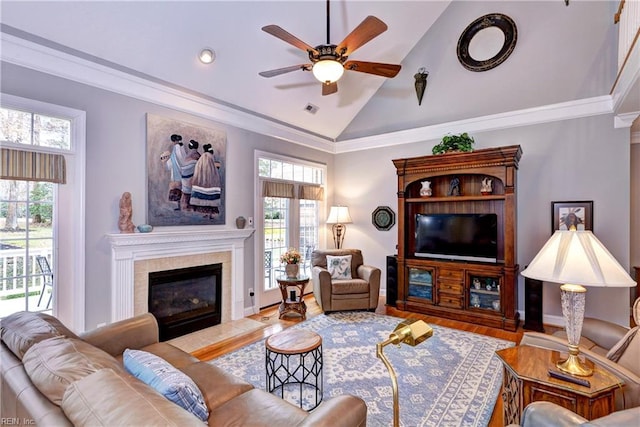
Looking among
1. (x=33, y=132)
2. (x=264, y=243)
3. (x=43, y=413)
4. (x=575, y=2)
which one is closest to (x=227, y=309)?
(x=264, y=243)

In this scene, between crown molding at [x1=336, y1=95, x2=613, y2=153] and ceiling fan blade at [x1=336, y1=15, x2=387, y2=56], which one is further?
crown molding at [x1=336, y1=95, x2=613, y2=153]

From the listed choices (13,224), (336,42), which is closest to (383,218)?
(336,42)

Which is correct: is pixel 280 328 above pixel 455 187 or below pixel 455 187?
below

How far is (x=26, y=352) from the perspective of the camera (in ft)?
4.59

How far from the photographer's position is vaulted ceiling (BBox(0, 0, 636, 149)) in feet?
9.59

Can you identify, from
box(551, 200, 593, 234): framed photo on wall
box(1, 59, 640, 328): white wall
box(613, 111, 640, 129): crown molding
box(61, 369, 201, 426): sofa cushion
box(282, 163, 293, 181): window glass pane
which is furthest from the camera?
box(282, 163, 293, 181): window glass pane

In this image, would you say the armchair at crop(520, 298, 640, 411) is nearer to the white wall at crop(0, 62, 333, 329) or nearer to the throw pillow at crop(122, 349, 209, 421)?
the throw pillow at crop(122, 349, 209, 421)

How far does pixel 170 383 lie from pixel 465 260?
13.9 feet

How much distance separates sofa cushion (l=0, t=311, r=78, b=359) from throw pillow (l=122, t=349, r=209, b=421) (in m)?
0.45

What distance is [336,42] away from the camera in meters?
4.28

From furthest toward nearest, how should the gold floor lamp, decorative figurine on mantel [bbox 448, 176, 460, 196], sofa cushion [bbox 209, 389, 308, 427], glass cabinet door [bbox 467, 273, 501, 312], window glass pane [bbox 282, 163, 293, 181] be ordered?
window glass pane [bbox 282, 163, 293, 181]
decorative figurine on mantel [bbox 448, 176, 460, 196]
glass cabinet door [bbox 467, 273, 501, 312]
sofa cushion [bbox 209, 389, 308, 427]
the gold floor lamp

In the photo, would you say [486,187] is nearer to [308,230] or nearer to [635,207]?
[635,207]

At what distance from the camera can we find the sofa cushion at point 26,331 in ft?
4.82

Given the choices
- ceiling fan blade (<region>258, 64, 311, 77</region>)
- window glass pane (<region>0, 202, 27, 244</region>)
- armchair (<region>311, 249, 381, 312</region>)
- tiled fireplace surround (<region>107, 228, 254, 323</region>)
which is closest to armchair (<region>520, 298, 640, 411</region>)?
armchair (<region>311, 249, 381, 312</region>)
